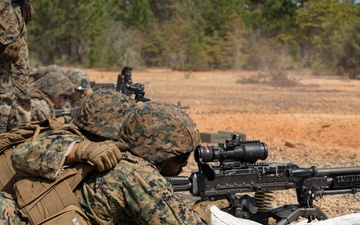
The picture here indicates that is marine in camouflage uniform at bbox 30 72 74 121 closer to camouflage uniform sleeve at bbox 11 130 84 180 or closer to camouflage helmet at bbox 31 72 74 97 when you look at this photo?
camouflage helmet at bbox 31 72 74 97

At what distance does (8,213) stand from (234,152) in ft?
5.15

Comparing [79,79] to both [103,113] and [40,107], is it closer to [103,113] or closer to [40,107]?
[40,107]

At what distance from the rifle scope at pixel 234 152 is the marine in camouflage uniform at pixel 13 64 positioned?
3080 mm

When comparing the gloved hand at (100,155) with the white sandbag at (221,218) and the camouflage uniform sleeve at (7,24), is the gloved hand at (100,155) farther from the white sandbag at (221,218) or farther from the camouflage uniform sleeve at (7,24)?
the camouflage uniform sleeve at (7,24)

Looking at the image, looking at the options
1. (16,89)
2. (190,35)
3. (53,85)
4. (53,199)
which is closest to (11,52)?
(16,89)

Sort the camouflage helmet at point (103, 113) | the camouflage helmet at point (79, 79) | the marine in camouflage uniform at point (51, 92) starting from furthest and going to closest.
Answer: the camouflage helmet at point (79, 79) → the marine in camouflage uniform at point (51, 92) → the camouflage helmet at point (103, 113)

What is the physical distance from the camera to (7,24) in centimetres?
648

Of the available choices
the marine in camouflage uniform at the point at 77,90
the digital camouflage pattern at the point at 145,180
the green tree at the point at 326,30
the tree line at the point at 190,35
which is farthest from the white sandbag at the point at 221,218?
the tree line at the point at 190,35

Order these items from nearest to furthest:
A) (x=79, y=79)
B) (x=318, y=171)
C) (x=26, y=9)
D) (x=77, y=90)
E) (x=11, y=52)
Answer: (x=318, y=171) < (x=11, y=52) < (x=26, y=9) < (x=77, y=90) < (x=79, y=79)

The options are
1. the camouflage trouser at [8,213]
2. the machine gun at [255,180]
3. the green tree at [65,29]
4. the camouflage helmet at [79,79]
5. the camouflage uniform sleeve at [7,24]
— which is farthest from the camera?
the green tree at [65,29]

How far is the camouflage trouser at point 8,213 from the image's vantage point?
340 centimetres

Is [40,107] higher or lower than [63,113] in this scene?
higher

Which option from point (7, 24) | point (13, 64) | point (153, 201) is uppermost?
point (7, 24)

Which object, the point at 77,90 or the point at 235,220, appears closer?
the point at 235,220
